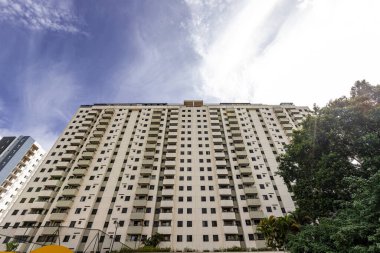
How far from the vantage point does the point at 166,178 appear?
41.8 metres

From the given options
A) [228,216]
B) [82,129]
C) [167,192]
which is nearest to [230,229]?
[228,216]

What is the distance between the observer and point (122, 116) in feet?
187

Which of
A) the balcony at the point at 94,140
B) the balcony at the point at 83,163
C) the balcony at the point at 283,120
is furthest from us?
the balcony at the point at 283,120

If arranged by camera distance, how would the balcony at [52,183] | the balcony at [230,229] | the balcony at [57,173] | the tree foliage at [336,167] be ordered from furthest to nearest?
the balcony at [57,173]
the balcony at [52,183]
the balcony at [230,229]
the tree foliage at [336,167]

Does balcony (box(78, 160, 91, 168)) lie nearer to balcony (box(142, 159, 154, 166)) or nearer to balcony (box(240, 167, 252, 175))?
balcony (box(142, 159, 154, 166))

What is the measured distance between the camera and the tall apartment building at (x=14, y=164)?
6681cm

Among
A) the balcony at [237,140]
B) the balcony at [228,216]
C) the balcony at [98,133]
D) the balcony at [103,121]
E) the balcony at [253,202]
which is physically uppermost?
the balcony at [103,121]

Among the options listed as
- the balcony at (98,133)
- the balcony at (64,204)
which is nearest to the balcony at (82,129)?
the balcony at (98,133)

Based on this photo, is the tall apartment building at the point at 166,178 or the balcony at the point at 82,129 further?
the balcony at the point at 82,129

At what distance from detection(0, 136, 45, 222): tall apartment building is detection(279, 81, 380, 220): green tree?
7697cm

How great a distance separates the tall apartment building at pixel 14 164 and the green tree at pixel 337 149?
76975 mm

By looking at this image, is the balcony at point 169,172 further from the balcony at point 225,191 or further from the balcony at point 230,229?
the balcony at point 230,229

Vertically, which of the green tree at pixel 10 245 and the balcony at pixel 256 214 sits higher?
the balcony at pixel 256 214

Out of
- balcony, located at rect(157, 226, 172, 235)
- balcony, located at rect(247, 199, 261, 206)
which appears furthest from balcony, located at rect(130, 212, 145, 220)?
balcony, located at rect(247, 199, 261, 206)
